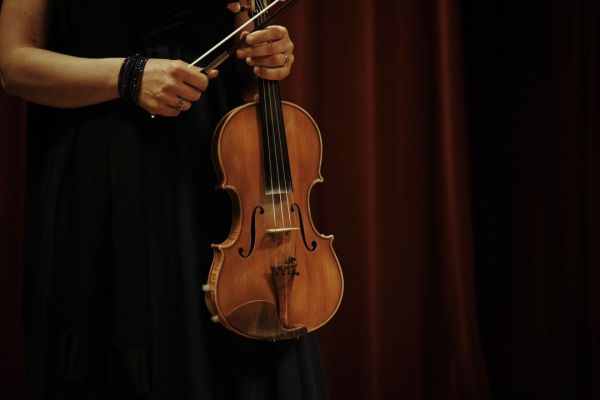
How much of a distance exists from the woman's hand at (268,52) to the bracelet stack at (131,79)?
0.47 ft

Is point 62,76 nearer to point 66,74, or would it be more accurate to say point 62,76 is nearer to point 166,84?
point 66,74

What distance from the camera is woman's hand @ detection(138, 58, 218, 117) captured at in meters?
0.71

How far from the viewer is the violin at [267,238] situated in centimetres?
72

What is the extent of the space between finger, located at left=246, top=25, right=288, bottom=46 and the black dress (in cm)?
10

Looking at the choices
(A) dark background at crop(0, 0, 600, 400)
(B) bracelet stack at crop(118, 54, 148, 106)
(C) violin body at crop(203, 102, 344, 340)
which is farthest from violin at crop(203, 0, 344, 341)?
(A) dark background at crop(0, 0, 600, 400)

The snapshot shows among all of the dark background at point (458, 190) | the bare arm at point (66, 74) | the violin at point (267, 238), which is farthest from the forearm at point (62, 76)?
the dark background at point (458, 190)

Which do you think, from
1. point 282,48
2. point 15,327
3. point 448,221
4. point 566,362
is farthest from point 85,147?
point 566,362

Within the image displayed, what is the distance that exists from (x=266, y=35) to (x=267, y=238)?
28 centimetres

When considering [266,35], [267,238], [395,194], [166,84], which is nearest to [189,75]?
[166,84]

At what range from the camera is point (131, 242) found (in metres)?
0.71

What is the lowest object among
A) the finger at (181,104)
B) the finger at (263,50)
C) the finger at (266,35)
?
the finger at (181,104)

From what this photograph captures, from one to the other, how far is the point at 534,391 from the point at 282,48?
3.82ft

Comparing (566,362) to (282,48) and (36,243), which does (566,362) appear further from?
(36,243)

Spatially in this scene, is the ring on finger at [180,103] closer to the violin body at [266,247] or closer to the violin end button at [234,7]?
the violin body at [266,247]
